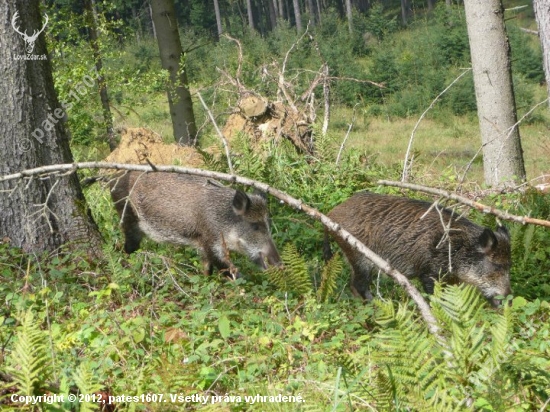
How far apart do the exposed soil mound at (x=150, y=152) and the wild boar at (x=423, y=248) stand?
13.7 ft

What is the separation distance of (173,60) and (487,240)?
9.74 m

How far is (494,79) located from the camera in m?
9.94

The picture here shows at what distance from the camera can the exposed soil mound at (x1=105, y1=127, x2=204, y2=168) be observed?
34.8 feet

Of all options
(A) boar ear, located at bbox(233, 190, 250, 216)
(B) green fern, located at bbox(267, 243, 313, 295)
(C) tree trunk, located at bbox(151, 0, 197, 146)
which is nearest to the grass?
(C) tree trunk, located at bbox(151, 0, 197, 146)

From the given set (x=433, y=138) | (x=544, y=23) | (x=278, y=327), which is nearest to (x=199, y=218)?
(x=278, y=327)

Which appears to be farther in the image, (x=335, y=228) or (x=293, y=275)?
(x=293, y=275)

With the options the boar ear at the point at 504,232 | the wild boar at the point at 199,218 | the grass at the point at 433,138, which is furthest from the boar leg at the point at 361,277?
the grass at the point at 433,138

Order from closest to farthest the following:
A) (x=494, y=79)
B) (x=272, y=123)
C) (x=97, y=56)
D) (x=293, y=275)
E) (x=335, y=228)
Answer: (x=335, y=228)
(x=293, y=275)
(x=494, y=79)
(x=272, y=123)
(x=97, y=56)

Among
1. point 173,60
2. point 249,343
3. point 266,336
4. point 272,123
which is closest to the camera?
point 249,343

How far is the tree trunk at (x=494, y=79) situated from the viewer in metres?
9.77

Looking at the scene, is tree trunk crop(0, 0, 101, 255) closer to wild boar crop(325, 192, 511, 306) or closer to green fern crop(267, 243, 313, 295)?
green fern crop(267, 243, 313, 295)

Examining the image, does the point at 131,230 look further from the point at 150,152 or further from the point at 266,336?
the point at 150,152

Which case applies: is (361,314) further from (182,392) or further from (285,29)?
(285,29)

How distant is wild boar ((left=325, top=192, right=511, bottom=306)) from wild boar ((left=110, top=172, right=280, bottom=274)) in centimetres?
91
